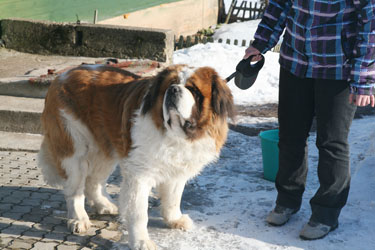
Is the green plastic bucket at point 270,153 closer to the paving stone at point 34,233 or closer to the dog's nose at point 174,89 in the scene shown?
the dog's nose at point 174,89

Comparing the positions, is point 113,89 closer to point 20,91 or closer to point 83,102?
point 83,102

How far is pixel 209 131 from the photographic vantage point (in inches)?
137

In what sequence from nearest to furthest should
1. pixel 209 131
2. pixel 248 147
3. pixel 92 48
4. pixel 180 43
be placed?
pixel 209 131 < pixel 248 147 < pixel 92 48 < pixel 180 43

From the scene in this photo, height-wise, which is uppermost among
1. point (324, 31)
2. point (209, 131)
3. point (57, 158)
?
point (324, 31)

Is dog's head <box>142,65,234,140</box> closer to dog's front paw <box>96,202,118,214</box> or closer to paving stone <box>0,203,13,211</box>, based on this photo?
dog's front paw <box>96,202,118,214</box>

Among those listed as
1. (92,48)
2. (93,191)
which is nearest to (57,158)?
(93,191)

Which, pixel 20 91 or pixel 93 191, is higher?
pixel 20 91

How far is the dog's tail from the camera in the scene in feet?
13.6

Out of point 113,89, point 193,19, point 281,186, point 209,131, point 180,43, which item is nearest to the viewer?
point 209,131

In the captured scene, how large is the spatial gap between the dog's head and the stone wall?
4.54 m

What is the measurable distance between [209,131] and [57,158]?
1.36 m

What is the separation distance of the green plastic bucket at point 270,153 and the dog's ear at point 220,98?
1.61m

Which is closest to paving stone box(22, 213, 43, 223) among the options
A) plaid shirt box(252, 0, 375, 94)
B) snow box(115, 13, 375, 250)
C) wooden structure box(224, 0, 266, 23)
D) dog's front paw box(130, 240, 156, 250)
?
snow box(115, 13, 375, 250)

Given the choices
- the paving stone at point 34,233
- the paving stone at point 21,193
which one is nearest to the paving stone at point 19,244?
the paving stone at point 34,233
